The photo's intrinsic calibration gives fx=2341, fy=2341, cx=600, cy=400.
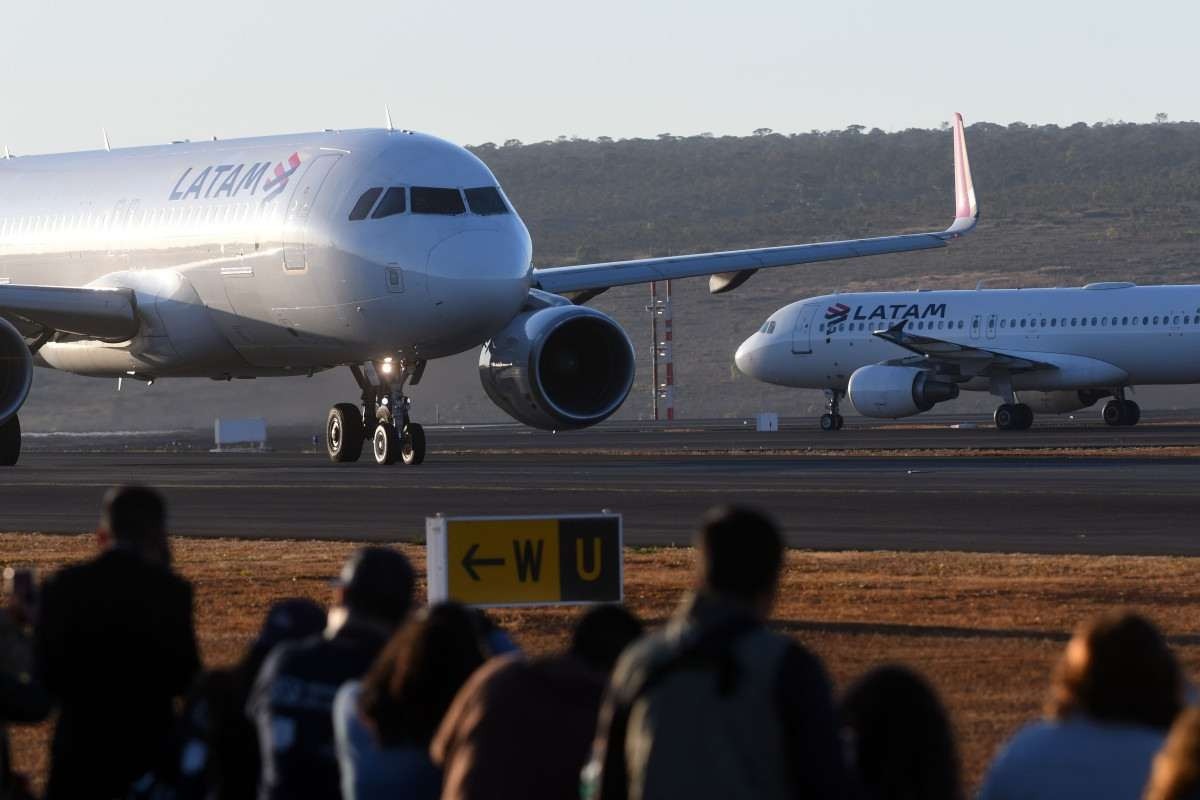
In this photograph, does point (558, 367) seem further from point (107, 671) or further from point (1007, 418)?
point (107, 671)

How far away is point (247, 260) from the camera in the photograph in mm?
31609

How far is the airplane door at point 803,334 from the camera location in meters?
57.4

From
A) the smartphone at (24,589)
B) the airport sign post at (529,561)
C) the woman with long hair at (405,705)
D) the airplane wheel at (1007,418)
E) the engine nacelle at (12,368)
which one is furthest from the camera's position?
the airplane wheel at (1007,418)

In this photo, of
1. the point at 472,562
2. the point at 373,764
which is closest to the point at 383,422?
the point at 472,562

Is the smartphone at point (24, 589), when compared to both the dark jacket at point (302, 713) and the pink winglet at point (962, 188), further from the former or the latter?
the pink winglet at point (962, 188)

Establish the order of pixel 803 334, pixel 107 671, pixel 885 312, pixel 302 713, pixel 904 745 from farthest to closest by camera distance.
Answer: pixel 803 334, pixel 885 312, pixel 107 671, pixel 302 713, pixel 904 745

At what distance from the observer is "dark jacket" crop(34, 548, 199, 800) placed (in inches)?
277

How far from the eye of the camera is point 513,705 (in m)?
6.32

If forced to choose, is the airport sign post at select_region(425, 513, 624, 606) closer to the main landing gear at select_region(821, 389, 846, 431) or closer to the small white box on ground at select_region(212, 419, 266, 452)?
the small white box on ground at select_region(212, 419, 266, 452)

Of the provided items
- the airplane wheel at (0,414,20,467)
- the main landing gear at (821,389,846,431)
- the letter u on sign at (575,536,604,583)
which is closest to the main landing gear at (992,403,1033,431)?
the main landing gear at (821,389,846,431)

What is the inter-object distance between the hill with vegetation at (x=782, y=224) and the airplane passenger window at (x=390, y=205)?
27.0 m

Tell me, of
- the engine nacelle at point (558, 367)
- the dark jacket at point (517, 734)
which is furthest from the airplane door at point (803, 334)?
the dark jacket at point (517, 734)

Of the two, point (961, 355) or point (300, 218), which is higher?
point (300, 218)

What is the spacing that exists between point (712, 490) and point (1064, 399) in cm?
3026
